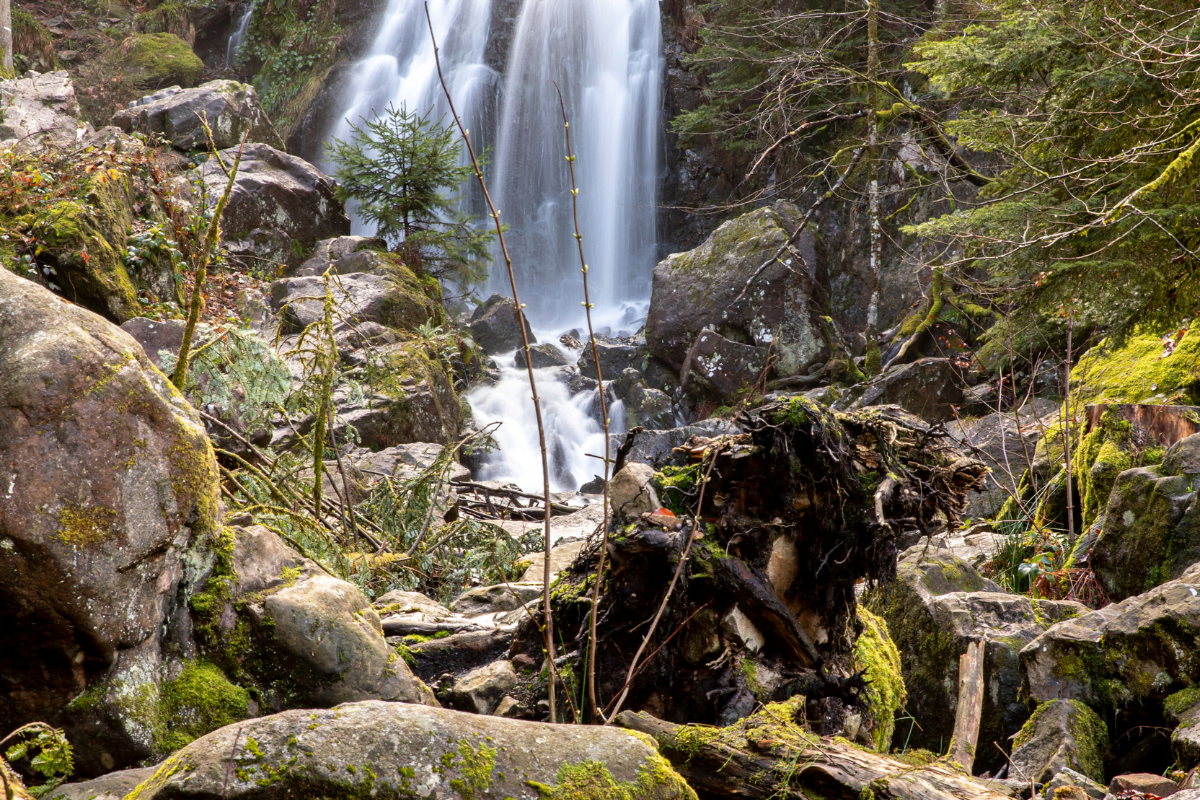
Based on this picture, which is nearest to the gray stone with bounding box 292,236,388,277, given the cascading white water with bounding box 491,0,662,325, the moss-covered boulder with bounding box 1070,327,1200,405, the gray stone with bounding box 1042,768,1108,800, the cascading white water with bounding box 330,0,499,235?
the cascading white water with bounding box 491,0,662,325

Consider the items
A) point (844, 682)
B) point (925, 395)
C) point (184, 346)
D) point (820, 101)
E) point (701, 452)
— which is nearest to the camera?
point (844, 682)

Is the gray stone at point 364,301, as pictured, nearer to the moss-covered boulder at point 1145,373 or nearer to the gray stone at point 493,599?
the gray stone at point 493,599

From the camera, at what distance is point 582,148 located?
19.9 meters

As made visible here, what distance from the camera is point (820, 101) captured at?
14.4m

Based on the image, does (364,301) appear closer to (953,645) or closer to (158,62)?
(953,645)

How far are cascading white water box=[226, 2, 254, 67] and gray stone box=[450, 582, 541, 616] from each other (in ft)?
80.7

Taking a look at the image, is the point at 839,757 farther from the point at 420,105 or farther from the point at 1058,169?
the point at 420,105

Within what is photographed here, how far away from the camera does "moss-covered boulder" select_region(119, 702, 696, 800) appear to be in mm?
1328

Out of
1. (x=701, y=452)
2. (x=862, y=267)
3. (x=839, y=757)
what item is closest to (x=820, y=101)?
(x=862, y=267)

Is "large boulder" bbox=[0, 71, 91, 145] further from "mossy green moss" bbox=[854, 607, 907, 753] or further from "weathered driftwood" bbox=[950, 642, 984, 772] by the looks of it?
"weathered driftwood" bbox=[950, 642, 984, 772]

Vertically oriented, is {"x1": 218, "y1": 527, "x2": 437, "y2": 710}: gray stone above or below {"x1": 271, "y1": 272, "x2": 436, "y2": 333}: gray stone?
below

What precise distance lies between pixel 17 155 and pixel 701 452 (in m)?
7.73

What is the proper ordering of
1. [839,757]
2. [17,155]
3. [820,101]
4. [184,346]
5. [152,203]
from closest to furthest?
[839,757], [184,346], [17,155], [152,203], [820,101]

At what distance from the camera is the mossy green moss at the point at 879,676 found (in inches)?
115
